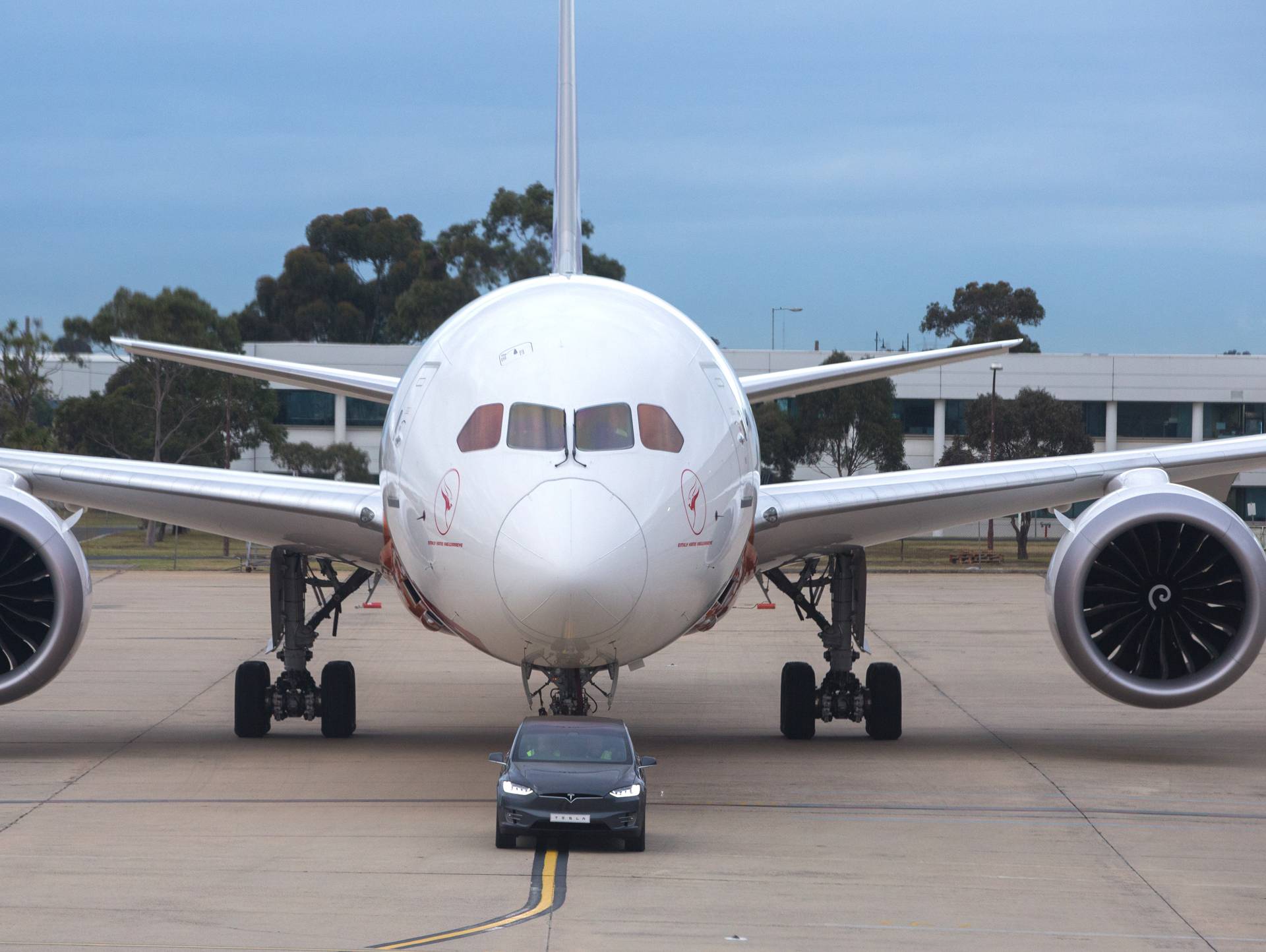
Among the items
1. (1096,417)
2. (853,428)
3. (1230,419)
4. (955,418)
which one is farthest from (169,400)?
(1230,419)

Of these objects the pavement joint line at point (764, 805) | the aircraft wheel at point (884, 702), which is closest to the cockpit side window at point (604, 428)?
the pavement joint line at point (764, 805)

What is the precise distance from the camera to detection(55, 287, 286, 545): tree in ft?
225

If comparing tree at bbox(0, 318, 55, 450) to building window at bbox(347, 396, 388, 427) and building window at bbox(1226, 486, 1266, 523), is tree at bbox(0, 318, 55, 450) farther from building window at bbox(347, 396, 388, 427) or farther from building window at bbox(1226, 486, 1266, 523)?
building window at bbox(1226, 486, 1266, 523)

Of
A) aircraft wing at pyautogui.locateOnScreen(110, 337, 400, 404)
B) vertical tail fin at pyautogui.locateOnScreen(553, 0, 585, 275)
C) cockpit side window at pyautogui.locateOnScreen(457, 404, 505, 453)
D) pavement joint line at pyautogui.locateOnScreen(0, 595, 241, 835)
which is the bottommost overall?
pavement joint line at pyautogui.locateOnScreen(0, 595, 241, 835)

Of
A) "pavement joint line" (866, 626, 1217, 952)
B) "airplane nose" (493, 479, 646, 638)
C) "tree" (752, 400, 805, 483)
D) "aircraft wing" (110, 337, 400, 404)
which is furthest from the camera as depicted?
"tree" (752, 400, 805, 483)

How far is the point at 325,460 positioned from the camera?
236 ft

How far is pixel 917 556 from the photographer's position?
208ft

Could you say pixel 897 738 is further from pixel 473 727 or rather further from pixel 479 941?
pixel 479 941

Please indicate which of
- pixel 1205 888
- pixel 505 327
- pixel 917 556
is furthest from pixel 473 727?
pixel 917 556

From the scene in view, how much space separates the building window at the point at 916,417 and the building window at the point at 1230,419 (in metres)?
13.4

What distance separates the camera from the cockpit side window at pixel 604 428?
1241cm

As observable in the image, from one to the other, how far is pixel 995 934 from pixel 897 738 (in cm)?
874

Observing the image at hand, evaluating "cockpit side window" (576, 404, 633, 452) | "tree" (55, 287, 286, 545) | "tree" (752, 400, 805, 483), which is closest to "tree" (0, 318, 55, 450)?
"tree" (55, 287, 286, 545)

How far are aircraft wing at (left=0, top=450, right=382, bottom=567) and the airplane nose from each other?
369 cm
